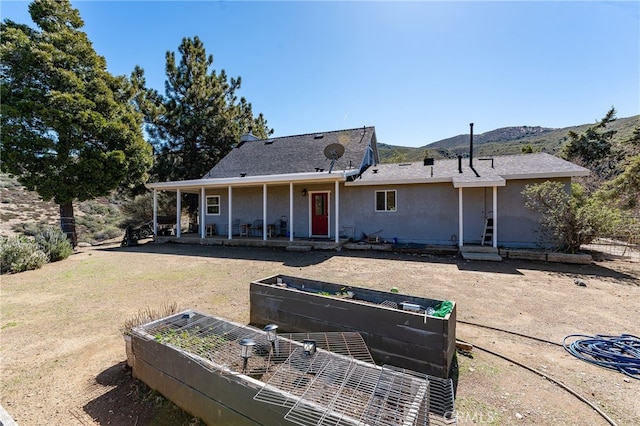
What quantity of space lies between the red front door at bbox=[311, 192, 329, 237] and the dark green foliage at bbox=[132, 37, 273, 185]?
1025 cm

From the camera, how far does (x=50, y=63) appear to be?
39.4 ft

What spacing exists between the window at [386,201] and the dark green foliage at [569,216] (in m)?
4.38

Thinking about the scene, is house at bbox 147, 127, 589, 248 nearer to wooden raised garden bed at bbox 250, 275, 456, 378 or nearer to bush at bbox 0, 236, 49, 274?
bush at bbox 0, 236, 49, 274

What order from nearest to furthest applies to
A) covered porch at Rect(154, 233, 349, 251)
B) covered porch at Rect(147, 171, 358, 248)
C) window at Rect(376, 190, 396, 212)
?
covered porch at Rect(154, 233, 349, 251) → window at Rect(376, 190, 396, 212) → covered porch at Rect(147, 171, 358, 248)

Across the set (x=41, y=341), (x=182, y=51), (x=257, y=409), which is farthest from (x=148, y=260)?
(x=182, y=51)

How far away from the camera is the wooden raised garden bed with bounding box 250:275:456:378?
9.47 feet

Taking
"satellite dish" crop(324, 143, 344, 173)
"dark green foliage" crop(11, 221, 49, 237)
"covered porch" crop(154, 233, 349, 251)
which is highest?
"satellite dish" crop(324, 143, 344, 173)

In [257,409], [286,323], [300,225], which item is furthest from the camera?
[300,225]

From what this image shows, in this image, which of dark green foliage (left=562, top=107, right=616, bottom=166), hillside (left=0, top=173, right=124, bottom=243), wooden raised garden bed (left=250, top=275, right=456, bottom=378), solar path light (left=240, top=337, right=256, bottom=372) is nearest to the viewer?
solar path light (left=240, top=337, right=256, bottom=372)

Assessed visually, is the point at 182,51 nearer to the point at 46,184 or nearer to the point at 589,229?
the point at 46,184

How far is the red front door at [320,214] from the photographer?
13.0 metres

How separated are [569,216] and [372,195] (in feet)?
20.8

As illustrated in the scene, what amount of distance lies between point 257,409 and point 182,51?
23528mm

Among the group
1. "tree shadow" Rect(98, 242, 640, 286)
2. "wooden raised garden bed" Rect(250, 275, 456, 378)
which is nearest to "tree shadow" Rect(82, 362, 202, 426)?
"wooden raised garden bed" Rect(250, 275, 456, 378)
